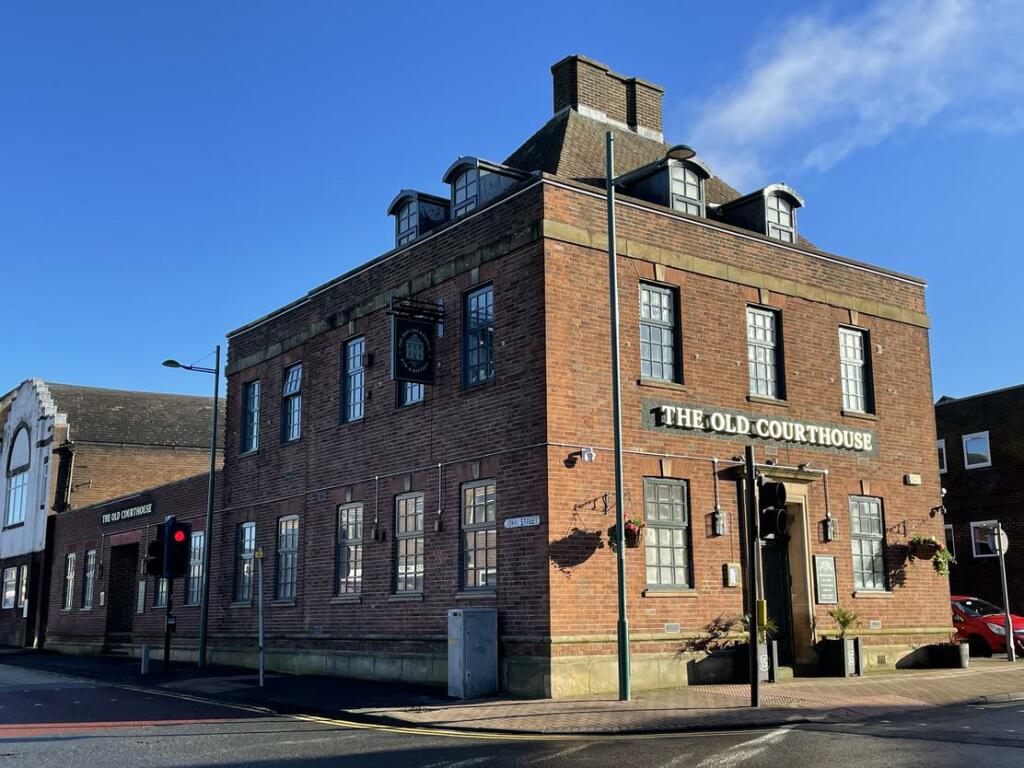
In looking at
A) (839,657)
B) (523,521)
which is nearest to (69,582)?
(523,521)

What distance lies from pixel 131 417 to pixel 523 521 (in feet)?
111

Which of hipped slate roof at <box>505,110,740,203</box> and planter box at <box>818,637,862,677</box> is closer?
planter box at <box>818,637,862,677</box>

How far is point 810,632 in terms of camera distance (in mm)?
19328

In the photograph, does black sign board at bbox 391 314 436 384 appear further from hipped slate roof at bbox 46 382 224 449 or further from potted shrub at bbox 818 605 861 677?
hipped slate roof at bbox 46 382 224 449

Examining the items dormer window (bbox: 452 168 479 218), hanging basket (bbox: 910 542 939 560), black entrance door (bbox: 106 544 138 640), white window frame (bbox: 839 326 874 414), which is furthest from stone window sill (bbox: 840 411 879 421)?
black entrance door (bbox: 106 544 138 640)

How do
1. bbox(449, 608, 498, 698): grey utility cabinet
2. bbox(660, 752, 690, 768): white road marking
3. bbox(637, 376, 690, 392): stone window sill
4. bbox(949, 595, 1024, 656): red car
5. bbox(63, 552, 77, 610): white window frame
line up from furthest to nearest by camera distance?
bbox(63, 552, 77, 610): white window frame → bbox(949, 595, 1024, 656): red car → bbox(637, 376, 690, 392): stone window sill → bbox(449, 608, 498, 698): grey utility cabinet → bbox(660, 752, 690, 768): white road marking

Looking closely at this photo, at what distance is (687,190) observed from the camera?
806 inches

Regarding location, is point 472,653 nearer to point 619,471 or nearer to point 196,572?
point 619,471

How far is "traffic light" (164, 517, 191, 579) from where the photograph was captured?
22.8 metres

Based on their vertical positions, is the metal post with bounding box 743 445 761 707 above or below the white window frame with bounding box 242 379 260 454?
below

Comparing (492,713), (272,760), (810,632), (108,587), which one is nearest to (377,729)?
(492,713)

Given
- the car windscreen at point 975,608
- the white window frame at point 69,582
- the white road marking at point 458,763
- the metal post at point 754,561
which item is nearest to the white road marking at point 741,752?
the metal post at point 754,561

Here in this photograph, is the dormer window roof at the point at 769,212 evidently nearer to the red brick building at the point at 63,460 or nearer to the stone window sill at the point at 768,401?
the stone window sill at the point at 768,401

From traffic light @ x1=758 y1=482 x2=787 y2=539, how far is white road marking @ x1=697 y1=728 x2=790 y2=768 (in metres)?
2.91
